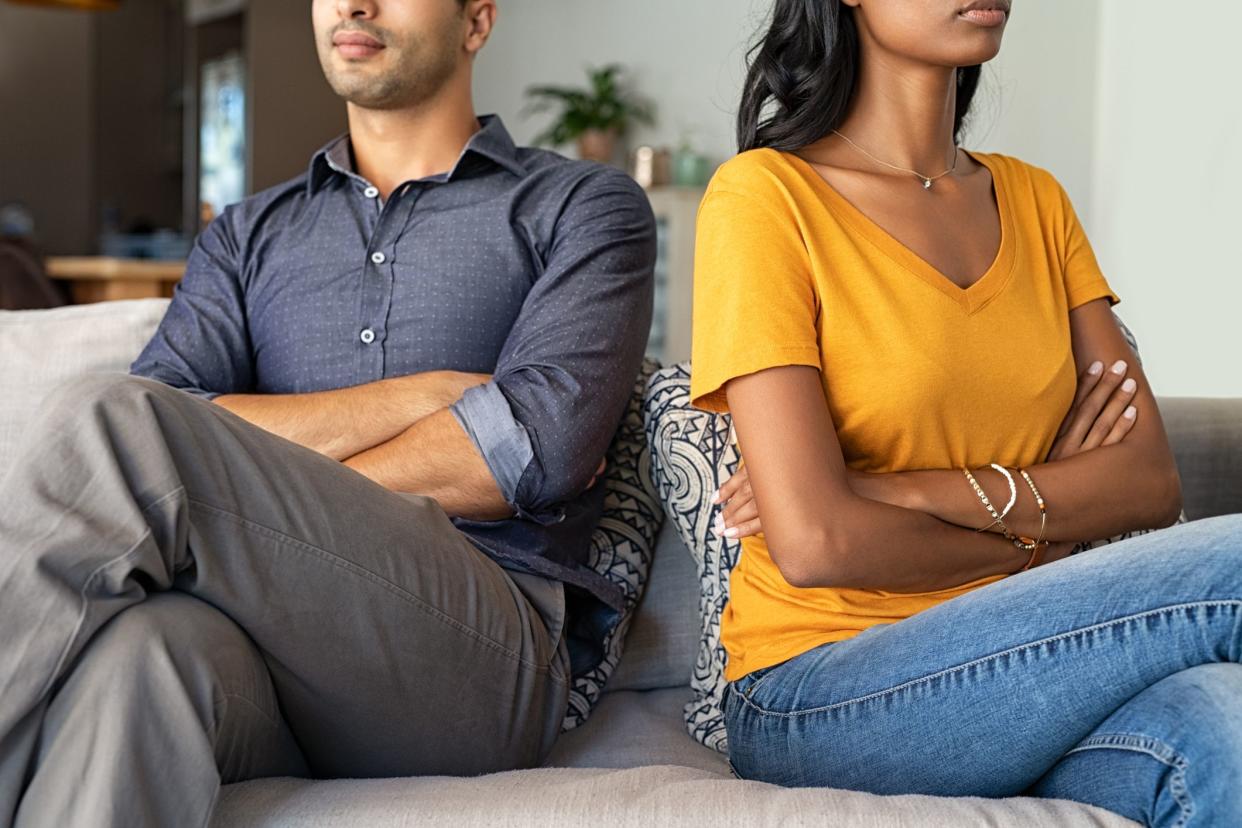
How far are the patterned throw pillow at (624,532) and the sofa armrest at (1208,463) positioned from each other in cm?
79

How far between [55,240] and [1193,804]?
887 cm

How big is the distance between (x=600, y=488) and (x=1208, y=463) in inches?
36.3

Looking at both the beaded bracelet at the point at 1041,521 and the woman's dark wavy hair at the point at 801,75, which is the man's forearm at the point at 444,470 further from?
the beaded bracelet at the point at 1041,521

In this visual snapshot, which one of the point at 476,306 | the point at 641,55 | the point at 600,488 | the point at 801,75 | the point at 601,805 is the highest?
the point at 641,55

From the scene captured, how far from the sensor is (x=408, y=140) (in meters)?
2.08

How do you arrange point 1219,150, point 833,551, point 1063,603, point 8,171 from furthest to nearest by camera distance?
1. point 8,171
2. point 1219,150
3. point 833,551
4. point 1063,603

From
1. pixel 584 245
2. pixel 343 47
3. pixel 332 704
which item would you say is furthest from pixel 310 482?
pixel 343 47

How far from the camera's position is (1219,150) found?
3424mm

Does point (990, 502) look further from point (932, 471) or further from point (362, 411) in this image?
point (362, 411)

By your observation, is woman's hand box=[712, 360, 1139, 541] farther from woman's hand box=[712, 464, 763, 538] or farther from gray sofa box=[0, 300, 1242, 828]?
gray sofa box=[0, 300, 1242, 828]

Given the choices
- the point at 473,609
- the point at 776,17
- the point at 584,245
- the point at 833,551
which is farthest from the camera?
the point at 584,245

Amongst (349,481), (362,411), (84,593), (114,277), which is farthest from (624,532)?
(114,277)

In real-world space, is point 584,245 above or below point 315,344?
above

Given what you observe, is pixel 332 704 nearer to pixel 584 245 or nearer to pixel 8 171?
pixel 584 245
